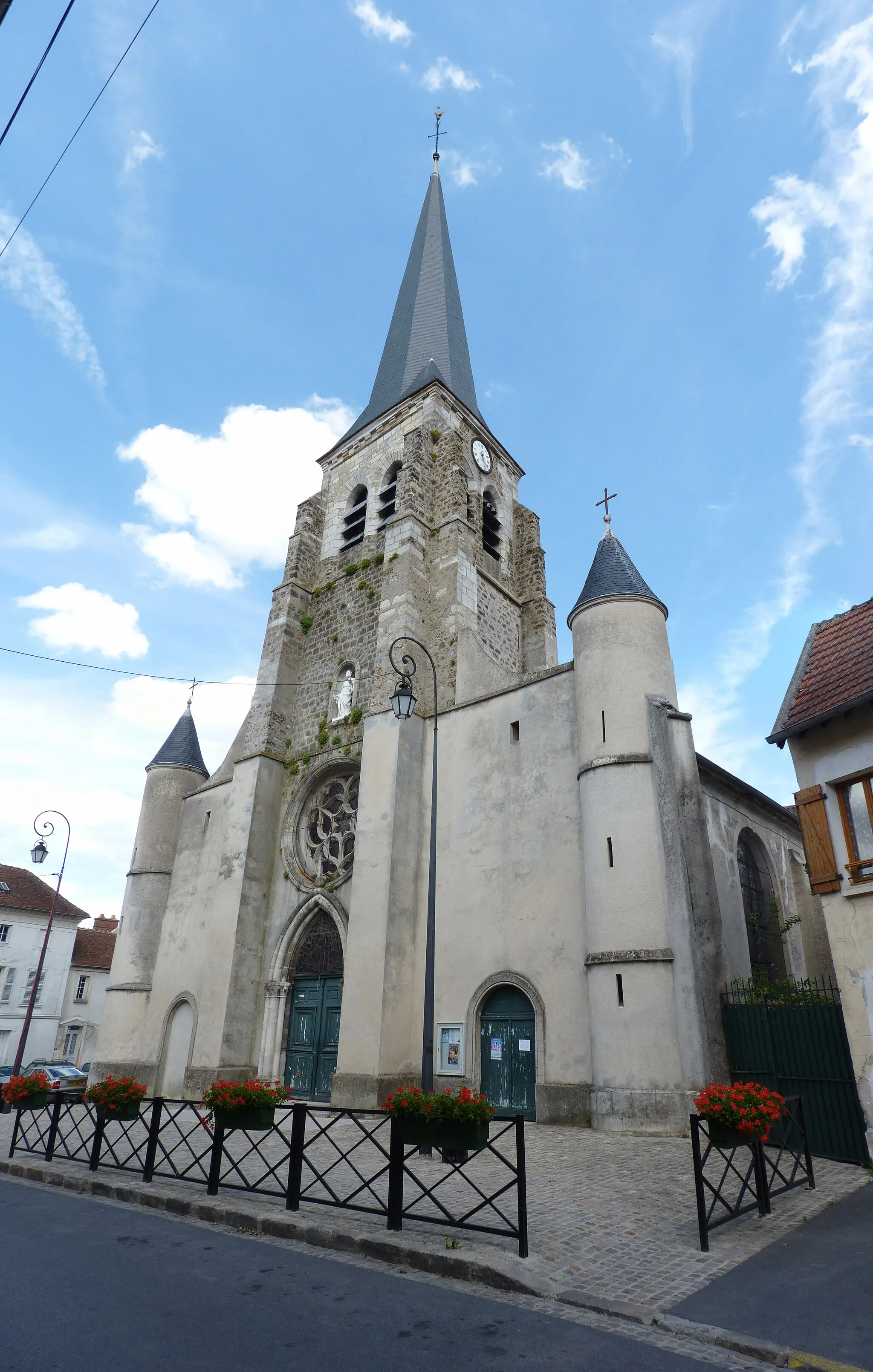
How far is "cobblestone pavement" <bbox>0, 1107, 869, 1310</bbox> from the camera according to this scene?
5.01 m

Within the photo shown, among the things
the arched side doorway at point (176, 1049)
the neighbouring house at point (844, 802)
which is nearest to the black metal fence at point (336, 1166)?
the neighbouring house at point (844, 802)

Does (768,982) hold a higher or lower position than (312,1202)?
higher

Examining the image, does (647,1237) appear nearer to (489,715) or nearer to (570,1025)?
(570,1025)

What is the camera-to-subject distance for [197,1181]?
287 inches

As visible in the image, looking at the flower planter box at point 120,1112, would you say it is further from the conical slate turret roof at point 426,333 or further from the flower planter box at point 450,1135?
the conical slate turret roof at point 426,333

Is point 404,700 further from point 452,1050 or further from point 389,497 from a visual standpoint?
point 389,497

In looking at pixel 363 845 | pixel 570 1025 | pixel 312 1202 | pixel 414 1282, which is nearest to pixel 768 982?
pixel 570 1025

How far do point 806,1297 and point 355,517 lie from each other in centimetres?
2140

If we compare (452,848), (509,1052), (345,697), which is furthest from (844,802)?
(345,697)

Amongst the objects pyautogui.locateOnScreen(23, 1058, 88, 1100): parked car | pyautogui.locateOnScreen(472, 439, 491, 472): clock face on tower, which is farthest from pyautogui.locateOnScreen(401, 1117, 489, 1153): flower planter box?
pyautogui.locateOnScreen(472, 439, 491, 472): clock face on tower

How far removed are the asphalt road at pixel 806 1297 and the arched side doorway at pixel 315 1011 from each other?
11180 millimetres

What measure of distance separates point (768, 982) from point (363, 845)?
7724 mm

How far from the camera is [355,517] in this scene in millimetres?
23547

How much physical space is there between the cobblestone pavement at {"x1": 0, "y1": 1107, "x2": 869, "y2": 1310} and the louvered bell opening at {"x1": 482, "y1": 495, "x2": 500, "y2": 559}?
52.5 feet
